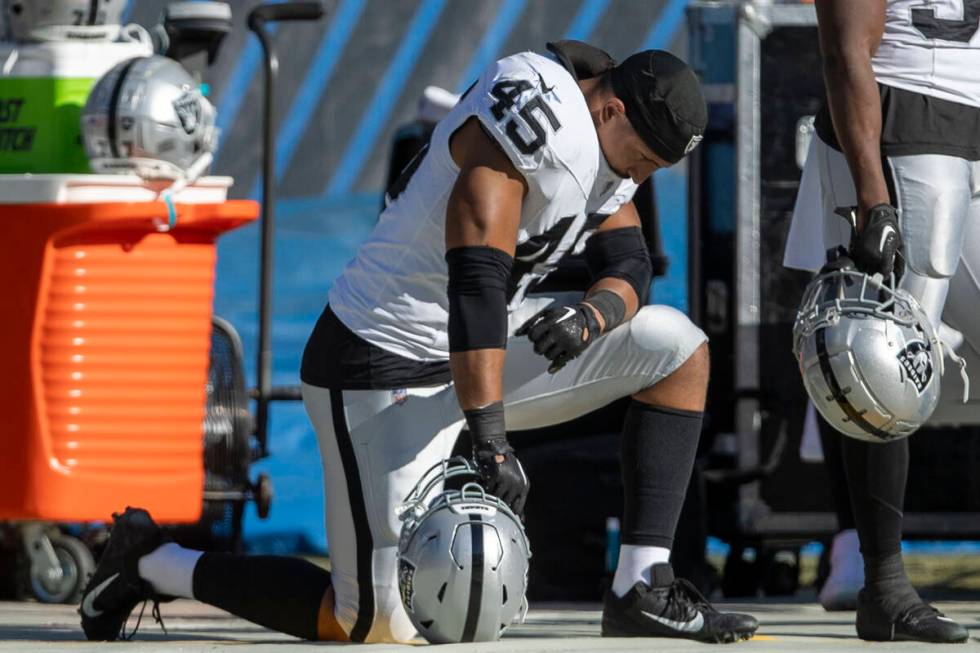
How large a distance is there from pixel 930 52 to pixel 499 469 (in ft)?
4.25

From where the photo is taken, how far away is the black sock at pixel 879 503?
398 cm

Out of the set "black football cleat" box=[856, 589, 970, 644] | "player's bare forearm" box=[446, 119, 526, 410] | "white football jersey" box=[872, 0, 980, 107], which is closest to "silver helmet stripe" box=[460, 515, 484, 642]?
"player's bare forearm" box=[446, 119, 526, 410]

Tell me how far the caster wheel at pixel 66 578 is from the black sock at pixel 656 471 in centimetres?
216

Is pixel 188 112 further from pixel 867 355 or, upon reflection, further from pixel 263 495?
pixel 867 355

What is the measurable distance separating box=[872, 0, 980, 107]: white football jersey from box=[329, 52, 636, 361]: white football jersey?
0.60 m

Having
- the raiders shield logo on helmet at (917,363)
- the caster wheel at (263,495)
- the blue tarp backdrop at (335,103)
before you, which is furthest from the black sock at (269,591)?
the blue tarp backdrop at (335,103)

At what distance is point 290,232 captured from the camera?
7898 mm

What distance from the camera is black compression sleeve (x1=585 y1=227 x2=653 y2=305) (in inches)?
159

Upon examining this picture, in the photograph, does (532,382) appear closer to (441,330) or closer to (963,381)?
(441,330)

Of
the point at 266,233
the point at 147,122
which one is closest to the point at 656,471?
the point at 147,122

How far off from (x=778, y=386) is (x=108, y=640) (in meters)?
2.68

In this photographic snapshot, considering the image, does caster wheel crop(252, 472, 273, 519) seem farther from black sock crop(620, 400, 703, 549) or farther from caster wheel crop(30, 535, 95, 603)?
black sock crop(620, 400, 703, 549)

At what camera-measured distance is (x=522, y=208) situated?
3738mm

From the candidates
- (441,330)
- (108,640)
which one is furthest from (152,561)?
(441,330)
